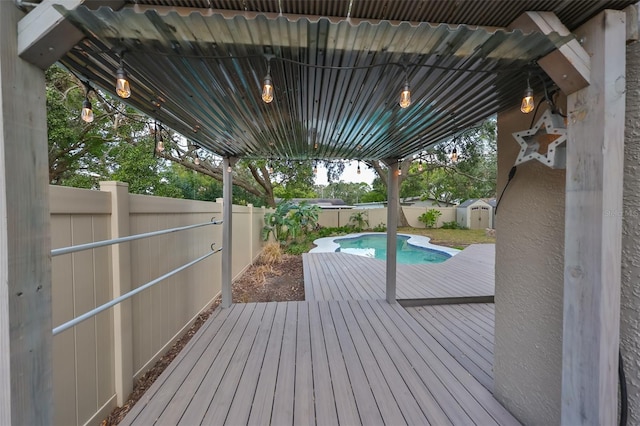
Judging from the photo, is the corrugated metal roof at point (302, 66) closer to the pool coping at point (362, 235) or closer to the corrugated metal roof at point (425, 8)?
the corrugated metal roof at point (425, 8)

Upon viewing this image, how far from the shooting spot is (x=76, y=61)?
50.5 inches

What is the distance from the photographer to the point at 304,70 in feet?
4.83

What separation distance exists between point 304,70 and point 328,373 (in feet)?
7.31

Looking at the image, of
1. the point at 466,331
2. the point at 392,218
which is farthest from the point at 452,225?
the point at 466,331

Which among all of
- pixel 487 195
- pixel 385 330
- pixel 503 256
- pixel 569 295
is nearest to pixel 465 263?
pixel 385 330

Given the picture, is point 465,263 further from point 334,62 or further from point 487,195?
point 487,195

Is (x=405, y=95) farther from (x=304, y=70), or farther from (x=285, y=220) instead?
(x=285, y=220)

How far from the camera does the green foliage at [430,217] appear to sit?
14523 millimetres

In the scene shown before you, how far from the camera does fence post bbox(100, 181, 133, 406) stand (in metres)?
1.70

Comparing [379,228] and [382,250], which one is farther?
[379,228]

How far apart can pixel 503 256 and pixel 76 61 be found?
2914 mm

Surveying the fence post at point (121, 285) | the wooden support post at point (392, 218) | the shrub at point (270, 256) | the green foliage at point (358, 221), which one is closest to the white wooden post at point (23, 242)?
the fence post at point (121, 285)

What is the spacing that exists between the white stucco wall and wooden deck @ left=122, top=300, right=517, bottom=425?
2.66 ft

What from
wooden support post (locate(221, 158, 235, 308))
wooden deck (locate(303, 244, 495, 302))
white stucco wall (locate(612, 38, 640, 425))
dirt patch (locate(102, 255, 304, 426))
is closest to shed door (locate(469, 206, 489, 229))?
wooden deck (locate(303, 244, 495, 302))
